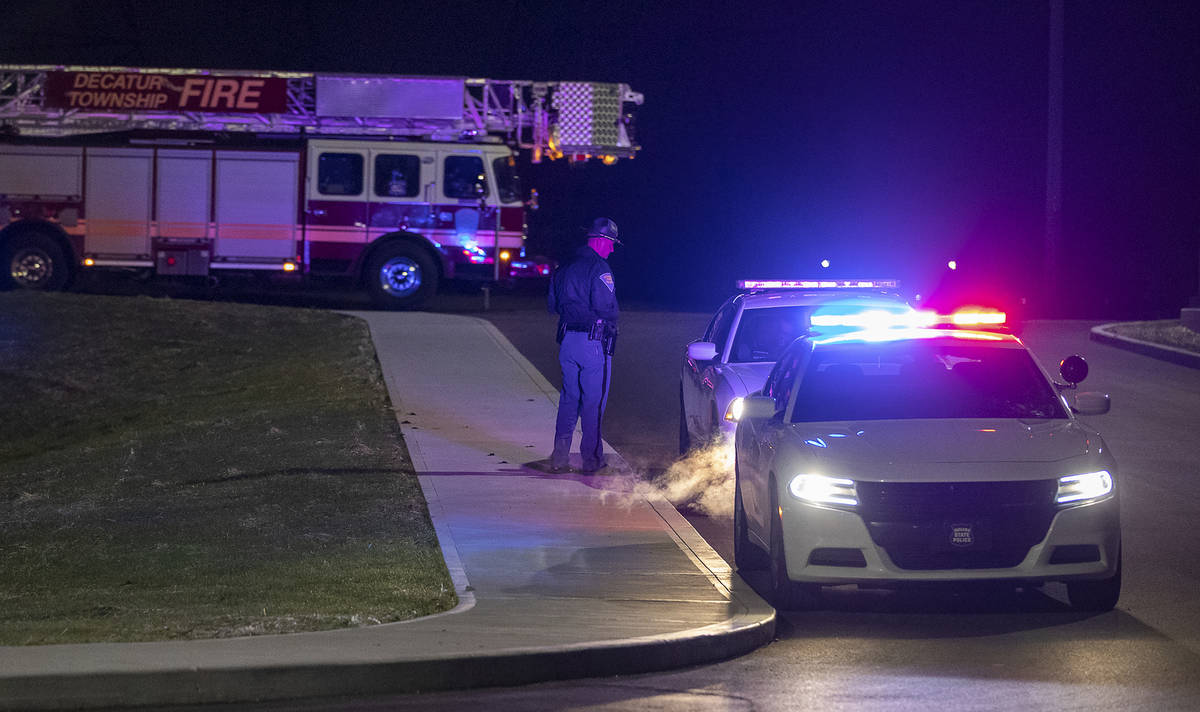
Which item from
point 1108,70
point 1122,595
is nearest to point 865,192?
point 1108,70

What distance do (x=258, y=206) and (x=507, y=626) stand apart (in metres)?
21.3

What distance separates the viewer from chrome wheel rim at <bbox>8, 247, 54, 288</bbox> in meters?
27.6

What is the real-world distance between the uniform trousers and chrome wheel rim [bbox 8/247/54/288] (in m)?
17.2

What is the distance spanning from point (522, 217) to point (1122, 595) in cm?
1953

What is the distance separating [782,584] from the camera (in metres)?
8.34

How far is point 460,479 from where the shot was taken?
12477 mm

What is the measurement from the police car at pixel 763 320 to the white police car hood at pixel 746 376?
0.08ft

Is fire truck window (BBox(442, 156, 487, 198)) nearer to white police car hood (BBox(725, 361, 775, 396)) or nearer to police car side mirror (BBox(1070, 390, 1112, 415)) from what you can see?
white police car hood (BBox(725, 361, 775, 396))

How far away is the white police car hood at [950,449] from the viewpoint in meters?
8.00

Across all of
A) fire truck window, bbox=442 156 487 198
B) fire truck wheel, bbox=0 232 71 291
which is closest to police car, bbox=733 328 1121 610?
fire truck window, bbox=442 156 487 198

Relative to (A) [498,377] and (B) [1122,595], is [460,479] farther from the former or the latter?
(A) [498,377]

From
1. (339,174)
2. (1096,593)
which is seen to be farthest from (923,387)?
(339,174)

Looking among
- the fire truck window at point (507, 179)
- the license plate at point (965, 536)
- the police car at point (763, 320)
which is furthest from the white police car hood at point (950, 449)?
the fire truck window at point (507, 179)

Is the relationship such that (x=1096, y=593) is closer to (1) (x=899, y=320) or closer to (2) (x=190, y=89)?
(1) (x=899, y=320)
